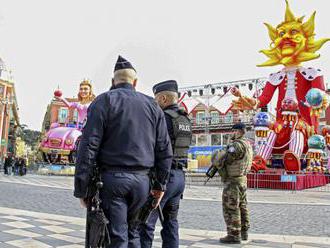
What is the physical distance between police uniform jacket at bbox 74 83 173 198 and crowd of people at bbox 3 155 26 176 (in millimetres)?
24369

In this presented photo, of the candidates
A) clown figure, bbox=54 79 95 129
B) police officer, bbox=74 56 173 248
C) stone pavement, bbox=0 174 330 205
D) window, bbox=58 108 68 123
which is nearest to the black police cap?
police officer, bbox=74 56 173 248

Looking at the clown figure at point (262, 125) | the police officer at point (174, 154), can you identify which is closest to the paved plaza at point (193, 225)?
the police officer at point (174, 154)

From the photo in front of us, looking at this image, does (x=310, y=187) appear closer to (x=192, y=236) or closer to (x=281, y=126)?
(x=281, y=126)

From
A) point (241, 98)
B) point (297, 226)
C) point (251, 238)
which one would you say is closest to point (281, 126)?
point (241, 98)

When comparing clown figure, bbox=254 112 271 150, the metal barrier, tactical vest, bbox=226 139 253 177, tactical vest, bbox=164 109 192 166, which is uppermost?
clown figure, bbox=254 112 271 150

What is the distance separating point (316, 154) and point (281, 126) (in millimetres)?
1987

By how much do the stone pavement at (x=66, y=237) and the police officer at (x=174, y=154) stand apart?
3.95 feet

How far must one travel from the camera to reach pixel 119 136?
9.17ft

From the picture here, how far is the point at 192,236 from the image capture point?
18.3ft

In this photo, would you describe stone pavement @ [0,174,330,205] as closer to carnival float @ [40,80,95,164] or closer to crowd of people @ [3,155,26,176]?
carnival float @ [40,80,95,164]

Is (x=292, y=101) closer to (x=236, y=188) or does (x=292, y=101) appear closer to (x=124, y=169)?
(x=236, y=188)

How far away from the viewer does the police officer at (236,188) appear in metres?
5.17

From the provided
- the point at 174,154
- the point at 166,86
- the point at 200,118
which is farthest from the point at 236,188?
the point at 200,118

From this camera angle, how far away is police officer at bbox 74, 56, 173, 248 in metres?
2.65
